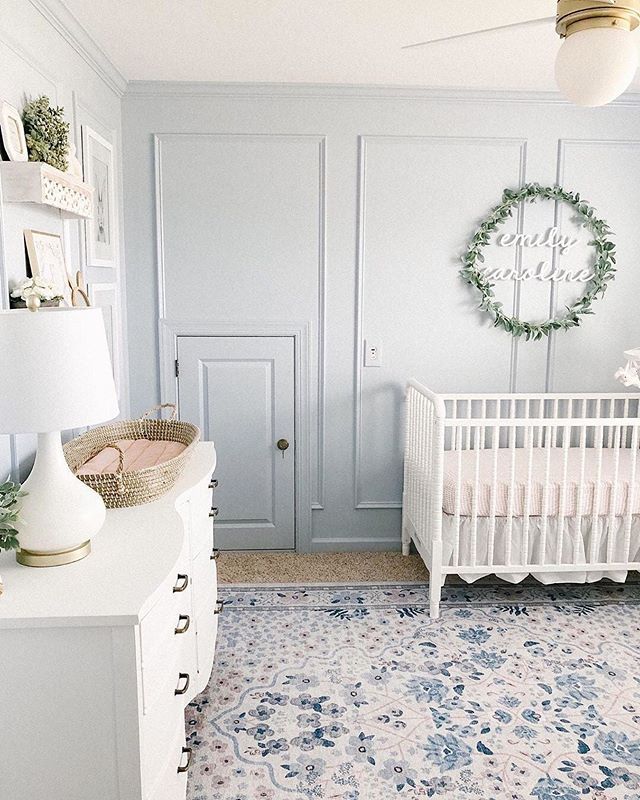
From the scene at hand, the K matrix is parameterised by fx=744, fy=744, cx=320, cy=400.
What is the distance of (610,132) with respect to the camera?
3668mm

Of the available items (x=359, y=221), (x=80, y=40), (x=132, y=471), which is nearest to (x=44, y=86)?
(x=80, y=40)

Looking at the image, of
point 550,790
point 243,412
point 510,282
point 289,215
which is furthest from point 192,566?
point 510,282

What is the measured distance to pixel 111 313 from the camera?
3.32 m

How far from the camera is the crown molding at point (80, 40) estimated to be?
2.43 meters

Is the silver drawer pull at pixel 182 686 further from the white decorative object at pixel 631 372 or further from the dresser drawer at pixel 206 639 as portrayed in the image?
the white decorative object at pixel 631 372

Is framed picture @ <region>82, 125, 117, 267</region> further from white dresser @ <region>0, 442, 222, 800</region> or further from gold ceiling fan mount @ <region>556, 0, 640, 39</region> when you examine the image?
gold ceiling fan mount @ <region>556, 0, 640, 39</region>

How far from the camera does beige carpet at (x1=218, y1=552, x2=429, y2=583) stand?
3.57 meters

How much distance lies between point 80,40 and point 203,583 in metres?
2.01

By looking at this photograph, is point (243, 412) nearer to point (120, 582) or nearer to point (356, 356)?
point (356, 356)

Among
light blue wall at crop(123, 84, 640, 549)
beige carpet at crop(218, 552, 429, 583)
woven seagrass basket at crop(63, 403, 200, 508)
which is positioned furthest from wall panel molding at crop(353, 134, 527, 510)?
woven seagrass basket at crop(63, 403, 200, 508)

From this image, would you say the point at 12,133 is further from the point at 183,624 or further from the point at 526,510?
the point at 526,510

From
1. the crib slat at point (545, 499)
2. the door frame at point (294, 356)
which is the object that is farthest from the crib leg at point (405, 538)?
the crib slat at point (545, 499)

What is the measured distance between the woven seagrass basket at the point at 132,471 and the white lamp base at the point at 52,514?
11.5 inches

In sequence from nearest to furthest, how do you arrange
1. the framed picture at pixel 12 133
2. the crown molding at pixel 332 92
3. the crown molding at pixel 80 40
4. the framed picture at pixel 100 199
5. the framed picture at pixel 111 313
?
the framed picture at pixel 12 133
the crown molding at pixel 80 40
the framed picture at pixel 100 199
the framed picture at pixel 111 313
the crown molding at pixel 332 92
